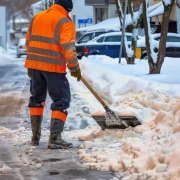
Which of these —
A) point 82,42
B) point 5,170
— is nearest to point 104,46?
point 82,42

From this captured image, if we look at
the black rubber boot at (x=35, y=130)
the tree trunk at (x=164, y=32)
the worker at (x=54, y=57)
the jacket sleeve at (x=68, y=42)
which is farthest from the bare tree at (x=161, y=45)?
the jacket sleeve at (x=68, y=42)

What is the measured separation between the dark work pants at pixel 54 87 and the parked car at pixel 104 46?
63.3 ft

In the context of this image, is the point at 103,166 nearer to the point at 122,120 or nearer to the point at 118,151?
the point at 118,151

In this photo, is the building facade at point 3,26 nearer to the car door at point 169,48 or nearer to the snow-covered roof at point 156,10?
the snow-covered roof at point 156,10

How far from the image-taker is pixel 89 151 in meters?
6.30

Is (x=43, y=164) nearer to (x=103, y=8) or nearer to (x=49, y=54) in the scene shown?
(x=49, y=54)

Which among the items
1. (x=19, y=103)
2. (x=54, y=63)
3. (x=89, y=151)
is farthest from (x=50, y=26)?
(x=19, y=103)

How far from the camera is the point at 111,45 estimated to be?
85.3 feet

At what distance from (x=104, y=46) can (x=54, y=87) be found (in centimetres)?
1963

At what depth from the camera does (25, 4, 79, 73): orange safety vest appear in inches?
249

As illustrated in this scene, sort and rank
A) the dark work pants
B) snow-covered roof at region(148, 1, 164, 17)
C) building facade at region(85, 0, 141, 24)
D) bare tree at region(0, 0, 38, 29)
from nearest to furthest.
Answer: the dark work pants, snow-covered roof at region(148, 1, 164, 17), building facade at region(85, 0, 141, 24), bare tree at region(0, 0, 38, 29)

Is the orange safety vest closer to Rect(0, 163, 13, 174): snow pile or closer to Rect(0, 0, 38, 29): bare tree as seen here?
Rect(0, 163, 13, 174): snow pile

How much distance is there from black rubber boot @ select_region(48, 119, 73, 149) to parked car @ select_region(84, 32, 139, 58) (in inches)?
764

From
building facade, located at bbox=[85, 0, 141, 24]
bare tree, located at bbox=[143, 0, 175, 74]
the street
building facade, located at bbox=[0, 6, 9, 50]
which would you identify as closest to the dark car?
bare tree, located at bbox=[143, 0, 175, 74]
